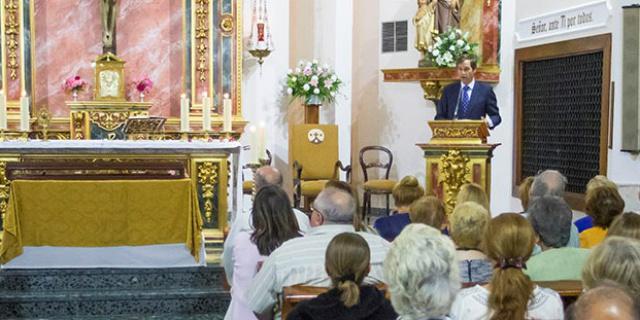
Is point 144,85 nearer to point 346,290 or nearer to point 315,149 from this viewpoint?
point 315,149

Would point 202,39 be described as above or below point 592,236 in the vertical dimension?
above

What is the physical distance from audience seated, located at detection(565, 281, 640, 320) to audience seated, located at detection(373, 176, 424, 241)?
307cm

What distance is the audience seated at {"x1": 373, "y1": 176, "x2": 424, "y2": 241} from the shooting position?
17.8ft

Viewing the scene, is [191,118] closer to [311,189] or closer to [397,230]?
[311,189]

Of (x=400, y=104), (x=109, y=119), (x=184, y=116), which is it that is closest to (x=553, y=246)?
(x=184, y=116)

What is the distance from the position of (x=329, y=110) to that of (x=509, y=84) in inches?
88.6

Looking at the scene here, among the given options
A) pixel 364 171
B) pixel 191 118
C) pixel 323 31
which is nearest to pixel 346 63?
pixel 323 31

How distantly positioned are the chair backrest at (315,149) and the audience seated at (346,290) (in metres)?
8.35

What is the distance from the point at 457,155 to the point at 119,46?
4837mm

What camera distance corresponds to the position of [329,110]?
12.3 metres

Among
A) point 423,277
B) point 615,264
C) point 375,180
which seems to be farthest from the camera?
point 375,180

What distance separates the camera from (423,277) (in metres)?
2.75

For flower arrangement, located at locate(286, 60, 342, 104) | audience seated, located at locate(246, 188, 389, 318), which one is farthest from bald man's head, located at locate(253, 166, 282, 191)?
flower arrangement, located at locate(286, 60, 342, 104)

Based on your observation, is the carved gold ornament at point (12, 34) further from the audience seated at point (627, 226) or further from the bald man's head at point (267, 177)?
the audience seated at point (627, 226)
